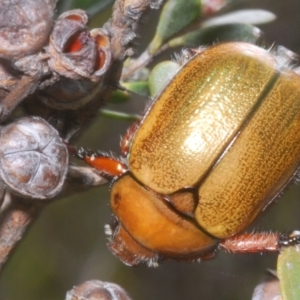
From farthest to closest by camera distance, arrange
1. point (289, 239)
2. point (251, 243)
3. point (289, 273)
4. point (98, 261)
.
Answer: point (98, 261) < point (251, 243) < point (289, 239) < point (289, 273)

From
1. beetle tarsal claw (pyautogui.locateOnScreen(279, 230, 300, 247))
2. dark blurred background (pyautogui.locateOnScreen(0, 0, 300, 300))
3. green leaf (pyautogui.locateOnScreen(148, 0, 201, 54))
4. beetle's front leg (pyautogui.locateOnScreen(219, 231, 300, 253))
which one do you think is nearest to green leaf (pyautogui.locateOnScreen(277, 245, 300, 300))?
beetle tarsal claw (pyautogui.locateOnScreen(279, 230, 300, 247))

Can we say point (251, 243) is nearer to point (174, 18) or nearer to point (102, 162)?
point (102, 162)

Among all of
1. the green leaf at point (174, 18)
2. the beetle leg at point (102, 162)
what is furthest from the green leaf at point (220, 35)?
the beetle leg at point (102, 162)

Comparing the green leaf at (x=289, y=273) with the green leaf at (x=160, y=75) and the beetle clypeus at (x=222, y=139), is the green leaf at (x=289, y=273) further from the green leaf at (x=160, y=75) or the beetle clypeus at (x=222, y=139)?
the green leaf at (x=160, y=75)

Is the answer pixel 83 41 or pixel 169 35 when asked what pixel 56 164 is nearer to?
pixel 83 41

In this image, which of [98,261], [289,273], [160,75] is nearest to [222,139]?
[160,75]

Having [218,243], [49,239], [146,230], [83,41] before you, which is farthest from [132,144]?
[49,239]

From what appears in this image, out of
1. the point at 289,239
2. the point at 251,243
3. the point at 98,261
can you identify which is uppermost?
the point at 289,239
